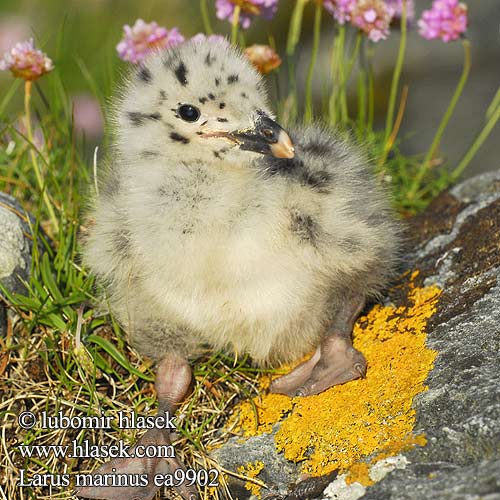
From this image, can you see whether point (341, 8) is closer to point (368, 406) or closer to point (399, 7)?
point (399, 7)

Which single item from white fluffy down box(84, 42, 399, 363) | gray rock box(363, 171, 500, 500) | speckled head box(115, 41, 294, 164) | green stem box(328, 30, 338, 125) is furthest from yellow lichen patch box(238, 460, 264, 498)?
green stem box(328, 30, 338, 125)

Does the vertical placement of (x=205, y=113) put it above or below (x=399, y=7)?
below

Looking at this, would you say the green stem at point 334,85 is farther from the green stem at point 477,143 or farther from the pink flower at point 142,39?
the pink flower at point 142,39

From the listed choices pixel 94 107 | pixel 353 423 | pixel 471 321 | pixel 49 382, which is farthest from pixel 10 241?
pixel 94 107

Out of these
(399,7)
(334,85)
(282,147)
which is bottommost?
(334,85)

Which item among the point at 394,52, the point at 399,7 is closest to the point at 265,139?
the point at 399,7

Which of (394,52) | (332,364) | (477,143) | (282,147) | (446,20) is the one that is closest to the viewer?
(282,147)
